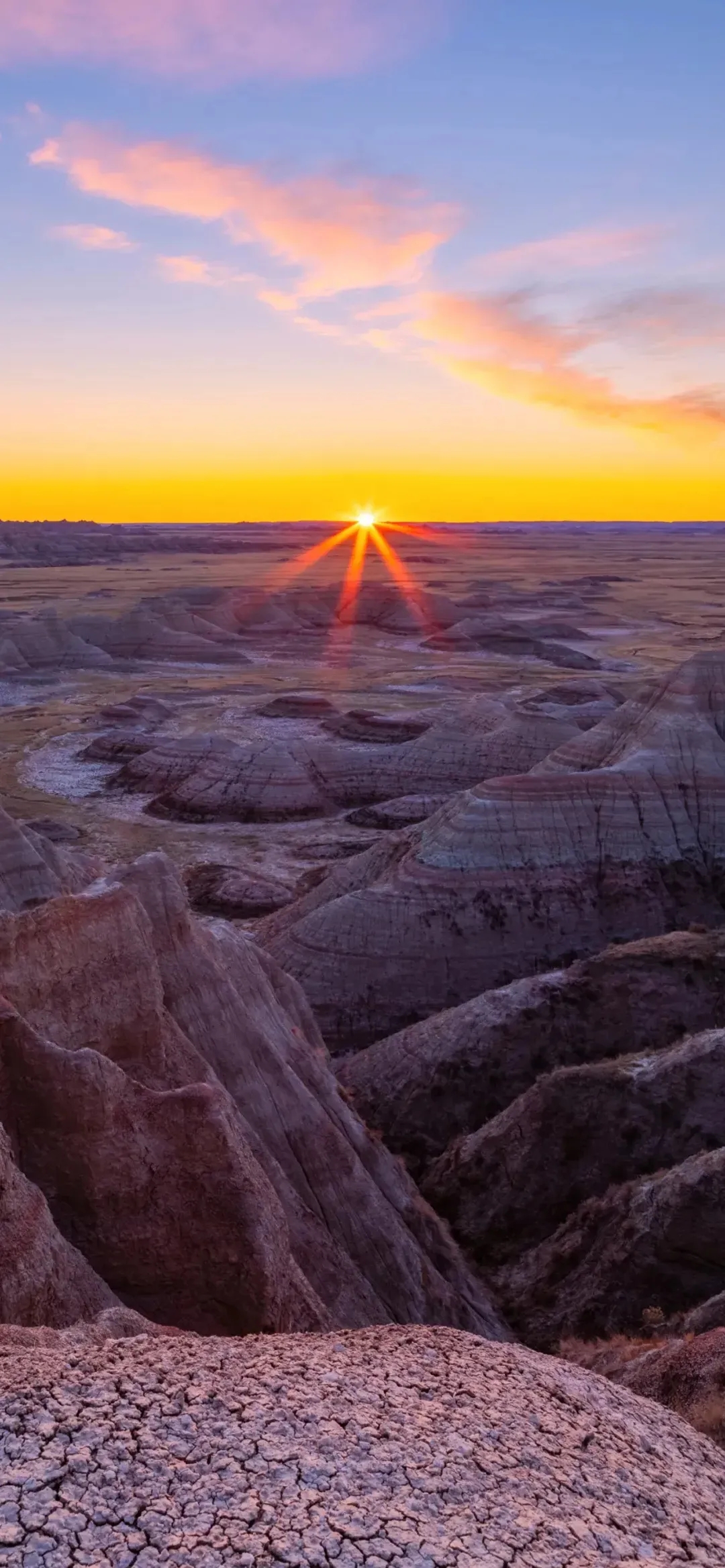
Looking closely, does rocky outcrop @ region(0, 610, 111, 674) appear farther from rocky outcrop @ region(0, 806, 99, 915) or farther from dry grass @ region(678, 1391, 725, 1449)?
dry grass @ region(678, 1391, 725, 1449)

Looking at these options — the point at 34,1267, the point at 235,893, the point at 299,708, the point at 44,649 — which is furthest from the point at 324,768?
the point at 44,649

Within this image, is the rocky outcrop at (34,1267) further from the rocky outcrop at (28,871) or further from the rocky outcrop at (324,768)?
the rocky outcrop at (324,768)

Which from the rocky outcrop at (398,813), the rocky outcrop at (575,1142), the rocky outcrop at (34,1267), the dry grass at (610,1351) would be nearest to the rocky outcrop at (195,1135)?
the rocky outcrop at (34,1267)

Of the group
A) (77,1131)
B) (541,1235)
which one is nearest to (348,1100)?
(541,1235)

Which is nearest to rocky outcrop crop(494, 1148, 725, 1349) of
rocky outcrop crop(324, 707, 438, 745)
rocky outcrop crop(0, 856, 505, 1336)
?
rocky outcrop crop(0, 856, 505, 1336)

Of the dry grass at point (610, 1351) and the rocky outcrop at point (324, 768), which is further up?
the rocky outcrop at point (324, 768)

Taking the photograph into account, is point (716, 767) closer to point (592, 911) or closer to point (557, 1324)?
point (592, 911)
